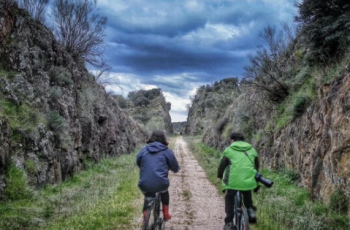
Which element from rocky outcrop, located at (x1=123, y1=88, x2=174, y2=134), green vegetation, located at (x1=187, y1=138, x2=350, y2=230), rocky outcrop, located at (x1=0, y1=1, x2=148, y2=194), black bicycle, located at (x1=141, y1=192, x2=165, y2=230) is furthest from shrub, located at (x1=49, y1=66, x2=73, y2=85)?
rocky outcrop, located at (x1=123, y1=88, x2=174, y2=134)

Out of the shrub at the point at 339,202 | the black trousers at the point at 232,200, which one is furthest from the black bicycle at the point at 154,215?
the shrub at the point at 339,202

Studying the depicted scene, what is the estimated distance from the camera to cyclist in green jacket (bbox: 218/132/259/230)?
5.93 m

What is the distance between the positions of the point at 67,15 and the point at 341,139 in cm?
1658

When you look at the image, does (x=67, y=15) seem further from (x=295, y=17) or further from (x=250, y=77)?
(x=295, y=17)

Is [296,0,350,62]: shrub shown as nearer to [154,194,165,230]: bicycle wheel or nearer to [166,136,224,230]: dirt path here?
[166,136,224,230]: dirt path

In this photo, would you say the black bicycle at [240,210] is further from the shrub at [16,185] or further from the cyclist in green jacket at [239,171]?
the shrub at [16,185]

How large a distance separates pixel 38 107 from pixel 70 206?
4.76m

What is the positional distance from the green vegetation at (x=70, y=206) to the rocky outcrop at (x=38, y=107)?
0.54 m

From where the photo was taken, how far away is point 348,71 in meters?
9.24

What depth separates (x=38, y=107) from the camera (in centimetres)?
1259

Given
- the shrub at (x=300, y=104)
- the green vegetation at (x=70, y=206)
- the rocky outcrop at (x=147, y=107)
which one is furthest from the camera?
the rocky outcrop at (x=147, y=107)

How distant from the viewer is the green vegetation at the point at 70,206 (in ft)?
24.7

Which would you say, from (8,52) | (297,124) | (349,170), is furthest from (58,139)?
(349,170)

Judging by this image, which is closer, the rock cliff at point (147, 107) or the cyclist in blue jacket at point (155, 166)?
the cyclist in blue jacket at point (155, 166)
